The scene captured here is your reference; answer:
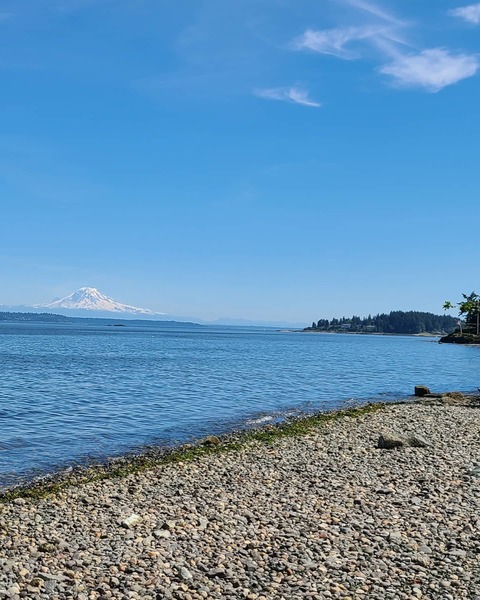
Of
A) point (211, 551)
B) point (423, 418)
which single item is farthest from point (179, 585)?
point (423, 418)

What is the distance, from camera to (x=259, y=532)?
474 inches

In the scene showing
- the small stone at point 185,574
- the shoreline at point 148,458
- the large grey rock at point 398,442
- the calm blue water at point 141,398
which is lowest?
the calm blue water at point 141,398

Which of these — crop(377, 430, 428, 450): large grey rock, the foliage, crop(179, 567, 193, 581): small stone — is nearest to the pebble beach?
crop(179, 567, 193, 581): small stone

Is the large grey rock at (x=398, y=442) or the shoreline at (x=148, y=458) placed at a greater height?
the large grey rock at (x=398, y=442)

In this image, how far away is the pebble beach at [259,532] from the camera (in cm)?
959

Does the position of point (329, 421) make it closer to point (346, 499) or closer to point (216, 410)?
point (216, 410)

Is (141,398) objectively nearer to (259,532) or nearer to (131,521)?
(131,521)

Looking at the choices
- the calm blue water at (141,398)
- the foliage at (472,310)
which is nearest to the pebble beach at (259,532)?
the calm blue water at (141,398)

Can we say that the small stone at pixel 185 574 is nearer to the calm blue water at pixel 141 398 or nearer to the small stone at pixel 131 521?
→ the small stone at pixel 131 521

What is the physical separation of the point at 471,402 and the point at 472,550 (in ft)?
95.4

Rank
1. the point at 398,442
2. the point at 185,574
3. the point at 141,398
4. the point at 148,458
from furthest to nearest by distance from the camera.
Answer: the point at 141,398
the point at 148,458
the point at 398,442
the point at 185,574

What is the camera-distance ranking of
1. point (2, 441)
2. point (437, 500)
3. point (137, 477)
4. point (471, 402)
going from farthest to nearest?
1. point (471, 402)
2. point (2, 441)
3. point (137, 477)
4. point (437, 500)

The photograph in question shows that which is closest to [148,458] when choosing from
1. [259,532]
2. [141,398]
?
[259,532]

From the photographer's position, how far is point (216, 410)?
35094 mm
